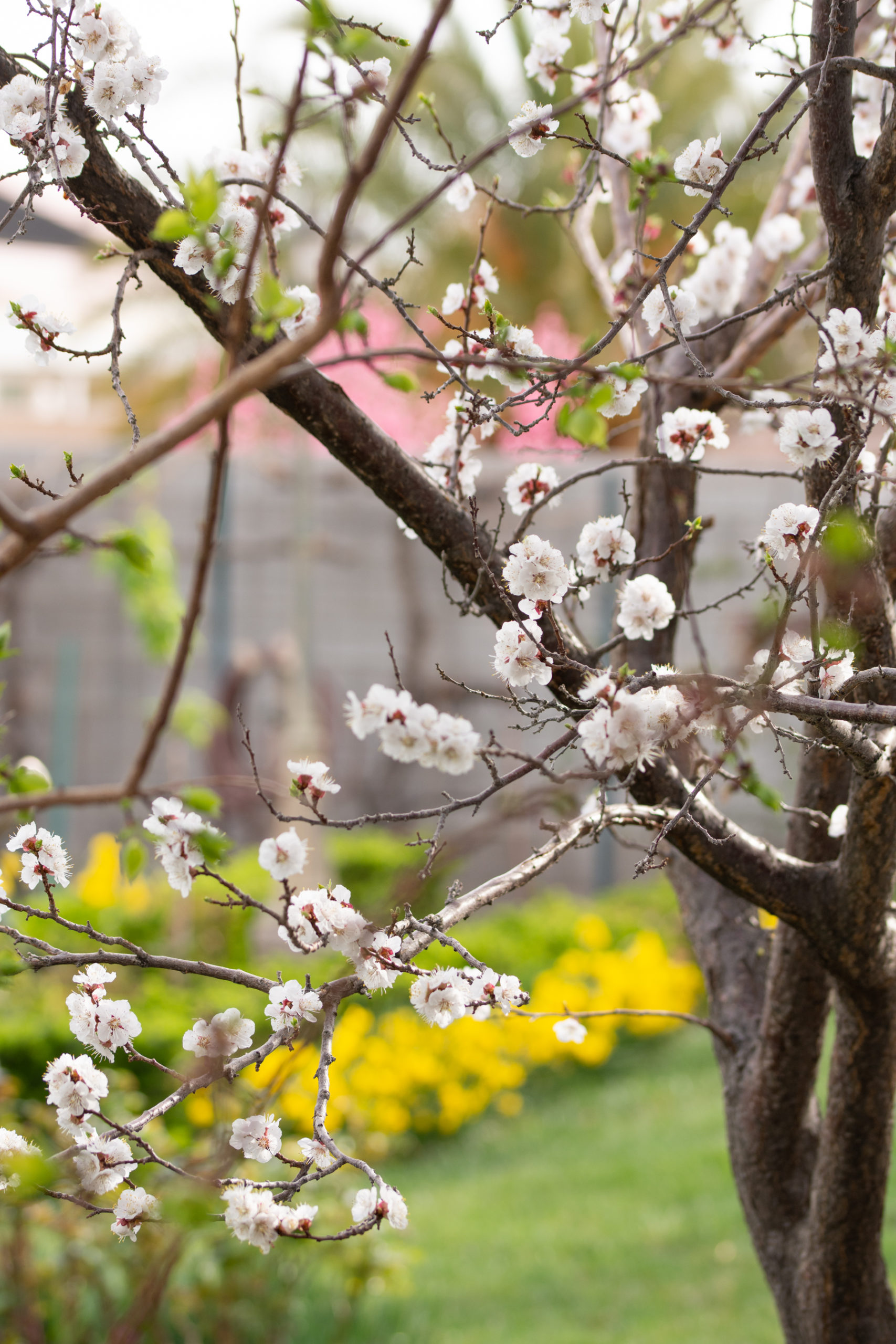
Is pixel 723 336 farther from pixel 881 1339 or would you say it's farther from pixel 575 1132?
pixel 575 1132

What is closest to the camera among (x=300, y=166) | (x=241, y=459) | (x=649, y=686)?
(x=649, y=686)

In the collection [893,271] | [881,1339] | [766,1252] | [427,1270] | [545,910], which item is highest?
[545,910]

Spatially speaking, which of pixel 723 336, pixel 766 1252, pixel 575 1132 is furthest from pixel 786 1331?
pixel 575 1132

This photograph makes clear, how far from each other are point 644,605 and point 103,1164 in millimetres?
846

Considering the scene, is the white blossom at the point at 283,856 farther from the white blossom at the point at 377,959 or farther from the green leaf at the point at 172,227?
the green leaf at the point at 172,227

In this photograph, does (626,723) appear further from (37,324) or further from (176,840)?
(37,324)

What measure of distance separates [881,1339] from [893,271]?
1738mm

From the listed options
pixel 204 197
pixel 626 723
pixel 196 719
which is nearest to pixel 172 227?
pixel 204 197

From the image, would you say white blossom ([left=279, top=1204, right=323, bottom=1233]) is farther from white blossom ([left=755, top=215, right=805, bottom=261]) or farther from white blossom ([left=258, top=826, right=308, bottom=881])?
white blossom ([left=755, top=215, right=805, bottom=261])

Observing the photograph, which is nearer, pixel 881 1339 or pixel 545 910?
pixel 881 1339

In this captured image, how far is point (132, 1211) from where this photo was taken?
1.22 meters

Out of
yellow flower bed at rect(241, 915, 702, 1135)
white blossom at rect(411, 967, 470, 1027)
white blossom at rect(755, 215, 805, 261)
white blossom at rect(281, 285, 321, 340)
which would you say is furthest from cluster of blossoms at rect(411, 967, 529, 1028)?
yellow flower bed at rect(241, 915, 702, 1135)

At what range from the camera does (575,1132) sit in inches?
183

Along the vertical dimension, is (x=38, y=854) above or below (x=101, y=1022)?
above
